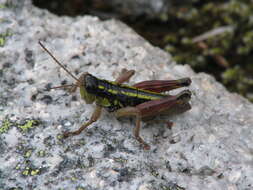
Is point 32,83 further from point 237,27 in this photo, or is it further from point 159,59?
point 237,27

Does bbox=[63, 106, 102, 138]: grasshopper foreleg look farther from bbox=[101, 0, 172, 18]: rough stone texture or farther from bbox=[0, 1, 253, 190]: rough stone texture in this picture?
bbox=[101, 0, 172, 18]: rough stone texture

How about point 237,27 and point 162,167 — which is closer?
point 162,167

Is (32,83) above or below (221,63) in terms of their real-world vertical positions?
Result: below

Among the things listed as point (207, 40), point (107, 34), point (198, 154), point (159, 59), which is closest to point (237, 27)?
point (207, 40)

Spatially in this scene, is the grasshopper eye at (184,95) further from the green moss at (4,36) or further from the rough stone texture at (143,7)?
the rough stone texture at (143,7)

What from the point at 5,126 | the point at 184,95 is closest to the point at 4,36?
the point at 5,126

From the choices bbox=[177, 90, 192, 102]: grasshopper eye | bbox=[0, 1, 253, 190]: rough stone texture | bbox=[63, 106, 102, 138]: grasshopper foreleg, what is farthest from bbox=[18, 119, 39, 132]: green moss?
bbox=[177, 90, 192, 102]: grasshopper eye

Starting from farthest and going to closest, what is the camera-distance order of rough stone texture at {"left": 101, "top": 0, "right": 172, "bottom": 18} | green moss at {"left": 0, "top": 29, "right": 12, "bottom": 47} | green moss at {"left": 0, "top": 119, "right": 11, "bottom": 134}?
rough stone texture at {"left": 101, "top": 0, "right": 172, "bottom": 18} → green moss at {"left": 0, "top": 29, "right": 12, "bottom": 47} → green moss at {"left": 0, "top": 119, "right": 11, "bottom": 134}

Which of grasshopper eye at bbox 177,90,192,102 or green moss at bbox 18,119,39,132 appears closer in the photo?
green moss at bbox 18,119,39,132
